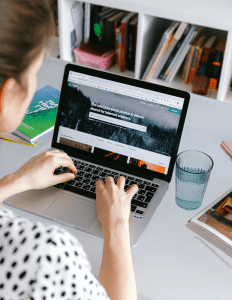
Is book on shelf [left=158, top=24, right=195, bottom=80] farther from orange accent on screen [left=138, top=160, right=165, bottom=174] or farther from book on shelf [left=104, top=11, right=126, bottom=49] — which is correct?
orange accent on screen [left=138, top=160, right=165, bottom=174]

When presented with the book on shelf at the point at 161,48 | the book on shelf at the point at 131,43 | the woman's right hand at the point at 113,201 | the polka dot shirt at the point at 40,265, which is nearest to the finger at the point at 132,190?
the woman's right hand at the point at 113,201

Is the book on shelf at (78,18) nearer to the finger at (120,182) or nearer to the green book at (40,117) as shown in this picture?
the green book at (40,117)

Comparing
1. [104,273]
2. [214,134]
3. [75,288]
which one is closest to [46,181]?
[104,273]

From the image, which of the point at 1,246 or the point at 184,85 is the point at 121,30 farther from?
the point at 1,246

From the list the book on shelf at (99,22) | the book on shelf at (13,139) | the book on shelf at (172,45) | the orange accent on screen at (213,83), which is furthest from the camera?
the book on shelf at (99,22)

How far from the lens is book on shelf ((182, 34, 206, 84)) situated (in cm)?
202

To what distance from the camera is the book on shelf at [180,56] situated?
1980mm

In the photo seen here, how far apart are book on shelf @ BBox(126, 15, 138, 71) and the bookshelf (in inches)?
3.2

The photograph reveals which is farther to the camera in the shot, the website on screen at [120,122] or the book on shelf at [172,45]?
the book on shelf at [172,45]

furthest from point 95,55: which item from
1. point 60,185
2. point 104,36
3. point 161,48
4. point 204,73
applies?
point 60,185

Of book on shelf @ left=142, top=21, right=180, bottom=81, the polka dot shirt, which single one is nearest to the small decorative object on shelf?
book on shelf @ left=142, top=21, right=180, bottom=81

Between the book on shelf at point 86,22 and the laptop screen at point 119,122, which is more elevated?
the book on shelf at point 86,22

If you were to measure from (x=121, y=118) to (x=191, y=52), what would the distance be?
1283mm

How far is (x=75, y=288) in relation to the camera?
52 centimetres
